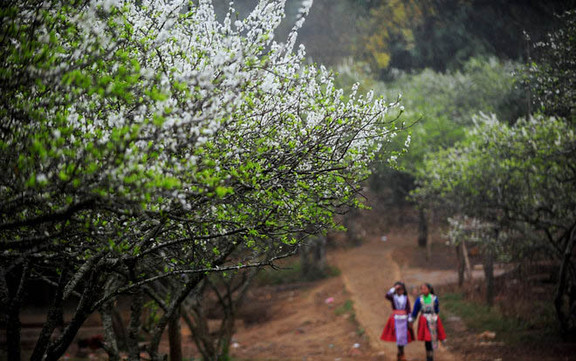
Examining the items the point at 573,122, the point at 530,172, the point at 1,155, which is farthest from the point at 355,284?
the point at 1,155

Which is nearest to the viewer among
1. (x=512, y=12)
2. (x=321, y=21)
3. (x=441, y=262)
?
(x=441, y=262)

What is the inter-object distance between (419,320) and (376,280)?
50.4ft

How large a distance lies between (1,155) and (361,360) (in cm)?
1438

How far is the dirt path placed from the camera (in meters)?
16.3

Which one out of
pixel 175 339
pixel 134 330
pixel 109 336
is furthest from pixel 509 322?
pixel 109 336

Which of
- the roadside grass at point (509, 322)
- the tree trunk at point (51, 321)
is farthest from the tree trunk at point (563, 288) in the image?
the tree trunk at point (51, 321)

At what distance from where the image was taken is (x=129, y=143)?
3.96 meters

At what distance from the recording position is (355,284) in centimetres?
2752

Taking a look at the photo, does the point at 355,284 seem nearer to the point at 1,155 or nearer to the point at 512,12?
the point at 1,155

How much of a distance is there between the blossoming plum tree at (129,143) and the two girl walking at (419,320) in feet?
20.4

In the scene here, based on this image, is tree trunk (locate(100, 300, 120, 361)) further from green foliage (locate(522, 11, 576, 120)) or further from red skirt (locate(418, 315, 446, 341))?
green foliage (locate(522, 11, 576, 120))

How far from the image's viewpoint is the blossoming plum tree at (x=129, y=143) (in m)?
3.99

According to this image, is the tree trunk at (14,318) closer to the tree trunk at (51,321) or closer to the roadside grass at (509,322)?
the tree trunk at (51,321)

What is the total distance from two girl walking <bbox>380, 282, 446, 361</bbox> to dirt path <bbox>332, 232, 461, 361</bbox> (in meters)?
1.91
